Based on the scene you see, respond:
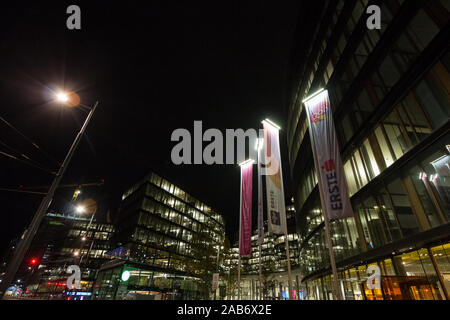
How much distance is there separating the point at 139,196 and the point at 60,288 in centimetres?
3173

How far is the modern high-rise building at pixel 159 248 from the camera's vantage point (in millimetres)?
38022

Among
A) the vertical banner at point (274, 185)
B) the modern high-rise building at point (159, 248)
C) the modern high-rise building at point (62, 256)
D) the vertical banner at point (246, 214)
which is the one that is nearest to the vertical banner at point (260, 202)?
the vertical banner at point (246, 214)

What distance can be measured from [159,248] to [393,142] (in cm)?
5232

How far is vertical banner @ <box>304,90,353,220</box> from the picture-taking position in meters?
9.29

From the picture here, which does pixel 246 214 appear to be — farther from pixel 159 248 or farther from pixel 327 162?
pixel 159 248

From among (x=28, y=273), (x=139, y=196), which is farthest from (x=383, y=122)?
(x=28, y=273)

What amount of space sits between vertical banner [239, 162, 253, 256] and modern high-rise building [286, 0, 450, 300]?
7051 millimetres

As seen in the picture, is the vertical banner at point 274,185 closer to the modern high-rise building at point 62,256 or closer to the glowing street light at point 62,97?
the glowing street light at point 62,97

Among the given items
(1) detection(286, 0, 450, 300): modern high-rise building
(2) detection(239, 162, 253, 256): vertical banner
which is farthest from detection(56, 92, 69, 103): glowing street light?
(2) detection(239, 162, 253, 256): vertical banner

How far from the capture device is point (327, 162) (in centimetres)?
1025

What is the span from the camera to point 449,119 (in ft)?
29.4

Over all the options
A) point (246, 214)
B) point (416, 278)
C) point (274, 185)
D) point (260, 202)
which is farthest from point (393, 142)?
point (246, 214)

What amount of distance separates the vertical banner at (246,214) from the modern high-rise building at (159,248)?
14529 mm
